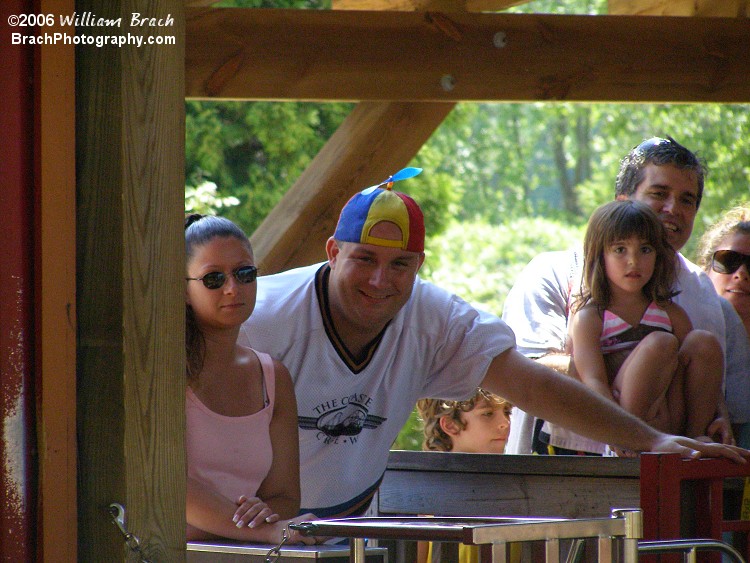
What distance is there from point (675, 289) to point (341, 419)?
1.25 metres

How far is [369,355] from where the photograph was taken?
2.89 m

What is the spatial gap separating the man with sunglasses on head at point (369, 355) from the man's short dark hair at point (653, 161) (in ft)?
2.70

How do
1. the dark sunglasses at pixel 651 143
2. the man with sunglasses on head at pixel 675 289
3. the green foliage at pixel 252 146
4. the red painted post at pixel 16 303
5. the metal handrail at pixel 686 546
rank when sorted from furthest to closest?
the green foliage at pixel 252 146, the dark sunglasses at pixel 651 143, the man with sunglasses on head at pixel 675 289, the metal handrail at pixel 686 546, the red painted post at pixel 16 303

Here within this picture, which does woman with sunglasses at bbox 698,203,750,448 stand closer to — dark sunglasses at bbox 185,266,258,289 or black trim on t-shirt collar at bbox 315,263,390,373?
black trim on t-shirt collar at bbox 315,263,390,373

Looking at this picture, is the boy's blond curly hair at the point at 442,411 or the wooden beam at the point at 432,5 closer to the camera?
the boy's blond curly hair at the point at 442,411

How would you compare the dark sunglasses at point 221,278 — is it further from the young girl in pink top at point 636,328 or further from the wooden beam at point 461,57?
the wooden beam at point 461,57

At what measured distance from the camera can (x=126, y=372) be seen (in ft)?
5.46

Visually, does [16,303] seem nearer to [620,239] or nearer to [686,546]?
[686,546]

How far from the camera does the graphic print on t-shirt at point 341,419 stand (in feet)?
9.21

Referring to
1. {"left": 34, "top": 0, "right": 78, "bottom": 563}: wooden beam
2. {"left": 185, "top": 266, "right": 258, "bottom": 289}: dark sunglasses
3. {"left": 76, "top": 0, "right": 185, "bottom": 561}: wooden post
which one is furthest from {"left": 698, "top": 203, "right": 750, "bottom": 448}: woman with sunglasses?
{"left": 34, "top": 0, "right": 78, "bottom": 563}: wooden beam

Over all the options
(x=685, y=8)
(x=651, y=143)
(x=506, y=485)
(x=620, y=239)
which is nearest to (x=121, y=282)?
(x=506, y=485)

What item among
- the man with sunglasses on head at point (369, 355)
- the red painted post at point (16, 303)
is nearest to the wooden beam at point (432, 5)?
the man with sunglasses on head at point (369, 355)

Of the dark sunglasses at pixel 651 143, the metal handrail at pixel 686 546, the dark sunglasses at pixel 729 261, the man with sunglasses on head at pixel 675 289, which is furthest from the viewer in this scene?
the dark sunglasses at pixel 729 261

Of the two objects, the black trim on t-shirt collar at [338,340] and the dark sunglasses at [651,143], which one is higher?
the dark sunglasses at [651,143]
